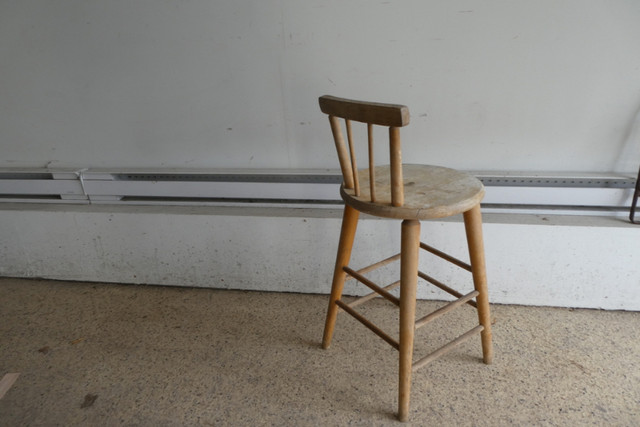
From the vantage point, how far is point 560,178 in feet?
6.03

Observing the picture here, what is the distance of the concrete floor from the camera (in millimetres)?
1451

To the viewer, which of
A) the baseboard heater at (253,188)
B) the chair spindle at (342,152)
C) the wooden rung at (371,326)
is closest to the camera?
the chair spindle at (342,152)

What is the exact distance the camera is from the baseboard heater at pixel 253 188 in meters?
1.85

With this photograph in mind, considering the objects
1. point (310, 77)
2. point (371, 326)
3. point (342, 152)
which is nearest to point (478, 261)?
point (371, 326)

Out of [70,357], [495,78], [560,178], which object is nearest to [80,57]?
[70,357]

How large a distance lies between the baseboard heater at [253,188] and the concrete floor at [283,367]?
0.52m

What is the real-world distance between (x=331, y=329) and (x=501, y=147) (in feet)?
3.76

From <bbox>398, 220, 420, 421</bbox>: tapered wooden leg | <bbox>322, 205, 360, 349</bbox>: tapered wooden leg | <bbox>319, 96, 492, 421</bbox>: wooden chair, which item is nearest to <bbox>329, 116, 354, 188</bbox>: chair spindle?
<bbox>319, 96, 492, 421</bbox>: wooden chair

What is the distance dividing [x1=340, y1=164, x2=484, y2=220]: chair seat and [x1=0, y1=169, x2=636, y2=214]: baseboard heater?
52cm

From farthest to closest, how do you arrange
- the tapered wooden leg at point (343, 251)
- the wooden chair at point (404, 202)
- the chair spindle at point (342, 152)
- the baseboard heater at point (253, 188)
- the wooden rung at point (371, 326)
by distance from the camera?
1. the baseboard heater at point (253, 188)
2. the tapered wooden leg at point (343, 251)
3. the wooden rung at point (371, 326)
4. the chair spindle at point (342, 152)
5. the wooden chair at point (404, 202)

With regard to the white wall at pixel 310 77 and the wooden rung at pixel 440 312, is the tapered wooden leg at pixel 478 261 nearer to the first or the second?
the wooden rung at pixel 440 312

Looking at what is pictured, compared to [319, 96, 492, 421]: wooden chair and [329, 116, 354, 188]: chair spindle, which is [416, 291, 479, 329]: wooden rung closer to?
[319, 96, 492, 421]: wooden chair

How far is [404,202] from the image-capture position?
4.08 ft

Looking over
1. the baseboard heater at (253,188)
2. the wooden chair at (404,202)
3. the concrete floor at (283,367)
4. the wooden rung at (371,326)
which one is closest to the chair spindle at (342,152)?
the wooden chair at (404,202)
